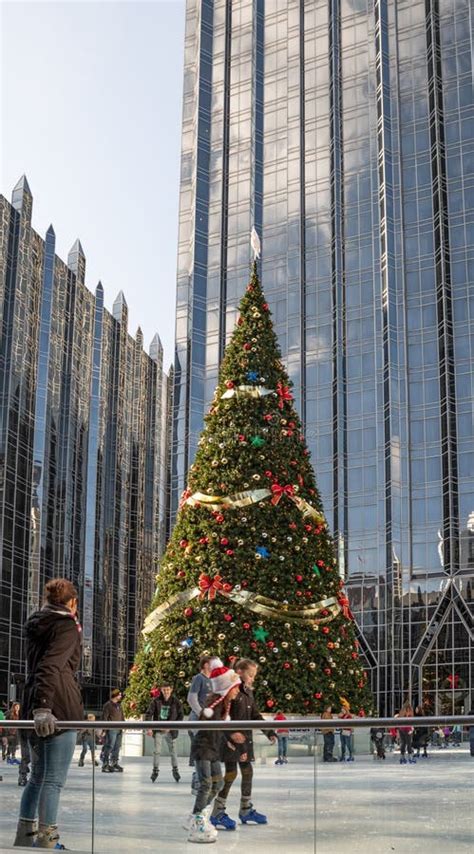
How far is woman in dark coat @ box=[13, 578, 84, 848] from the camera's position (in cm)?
636

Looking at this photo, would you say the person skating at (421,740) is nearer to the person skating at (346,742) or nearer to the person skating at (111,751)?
the person skating at (346,742)

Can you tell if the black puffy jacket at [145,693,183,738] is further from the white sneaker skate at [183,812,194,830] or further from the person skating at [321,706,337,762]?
the person skating at [321,706,337,762]

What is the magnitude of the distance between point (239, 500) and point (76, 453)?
45.8 meters

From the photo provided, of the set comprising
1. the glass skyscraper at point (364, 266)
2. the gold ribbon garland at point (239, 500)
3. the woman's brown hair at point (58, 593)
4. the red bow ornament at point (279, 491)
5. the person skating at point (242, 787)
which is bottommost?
the person skating at point (242, 787)

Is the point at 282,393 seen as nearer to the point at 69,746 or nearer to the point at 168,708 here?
the point at 168,708

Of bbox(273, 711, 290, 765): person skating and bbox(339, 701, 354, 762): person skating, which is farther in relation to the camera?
bbox(273, 711, 290, 765): person skating

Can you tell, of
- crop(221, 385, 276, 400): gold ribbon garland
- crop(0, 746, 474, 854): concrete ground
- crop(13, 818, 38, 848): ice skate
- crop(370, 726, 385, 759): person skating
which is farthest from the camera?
crop(221, 385, 276, 400): gold ribbon garland

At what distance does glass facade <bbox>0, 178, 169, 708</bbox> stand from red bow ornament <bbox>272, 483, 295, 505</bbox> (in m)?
35.0

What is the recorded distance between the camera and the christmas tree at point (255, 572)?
54.9 feet

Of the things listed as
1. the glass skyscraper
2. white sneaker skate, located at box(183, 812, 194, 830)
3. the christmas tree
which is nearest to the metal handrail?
white sneaker skate, located at box(183, 812, 194, 830)

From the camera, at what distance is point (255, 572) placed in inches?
680

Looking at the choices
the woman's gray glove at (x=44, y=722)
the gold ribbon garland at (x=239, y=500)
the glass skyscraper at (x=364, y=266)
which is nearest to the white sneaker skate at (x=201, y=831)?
the woman's gray glove at (x=44, y=722)

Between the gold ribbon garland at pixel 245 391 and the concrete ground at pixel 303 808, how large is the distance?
12375 mm

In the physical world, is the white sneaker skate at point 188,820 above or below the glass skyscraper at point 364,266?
below
